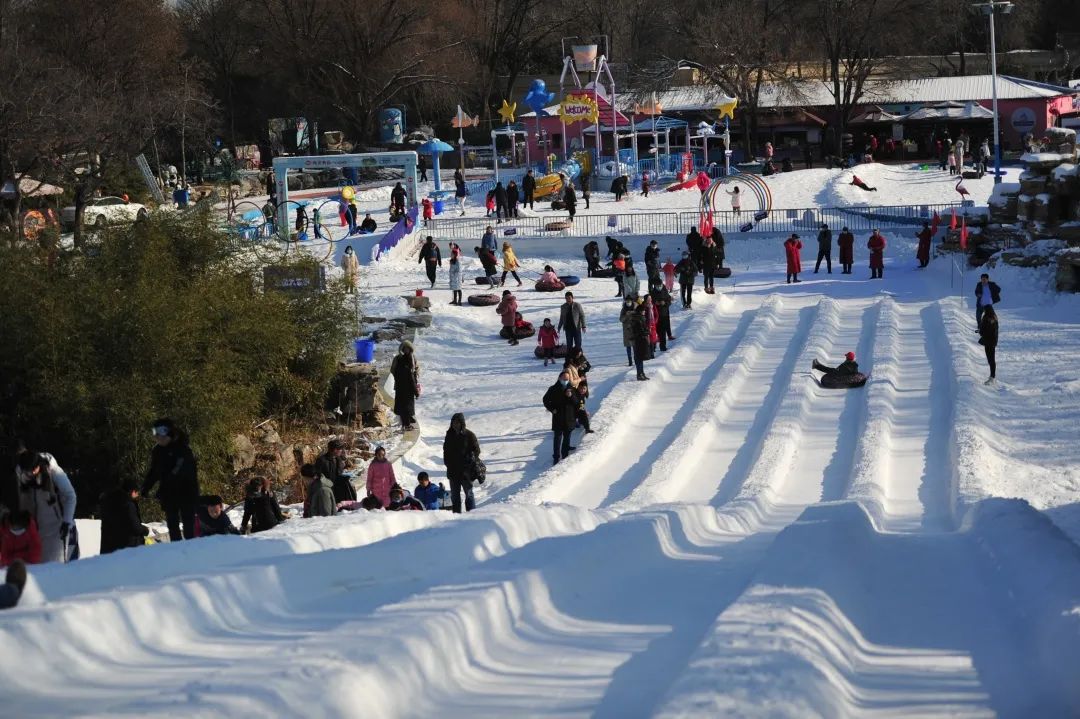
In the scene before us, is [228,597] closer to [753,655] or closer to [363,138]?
[753,655]

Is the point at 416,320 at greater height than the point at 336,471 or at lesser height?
greater

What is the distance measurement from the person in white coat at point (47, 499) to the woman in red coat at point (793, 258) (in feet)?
66.9

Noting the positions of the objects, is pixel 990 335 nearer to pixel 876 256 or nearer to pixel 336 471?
pixel 336 471

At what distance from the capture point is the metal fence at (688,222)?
34.6 meters

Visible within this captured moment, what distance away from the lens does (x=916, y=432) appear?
17406 millimetres

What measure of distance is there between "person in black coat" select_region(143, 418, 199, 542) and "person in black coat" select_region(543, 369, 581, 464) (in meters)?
6.37

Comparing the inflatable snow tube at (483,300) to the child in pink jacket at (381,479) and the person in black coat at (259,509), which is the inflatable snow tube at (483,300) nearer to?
the child in pink jacket at (381,479)

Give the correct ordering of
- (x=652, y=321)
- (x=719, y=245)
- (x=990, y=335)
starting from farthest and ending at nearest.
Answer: (x=719, y=245), (x=652, y=321), (x=990, y=335)

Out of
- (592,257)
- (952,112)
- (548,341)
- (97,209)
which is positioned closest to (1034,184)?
→ (592,257)

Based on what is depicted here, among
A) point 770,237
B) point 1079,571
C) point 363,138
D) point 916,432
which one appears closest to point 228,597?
point 1079,571

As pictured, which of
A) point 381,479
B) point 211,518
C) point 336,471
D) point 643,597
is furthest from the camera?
point 381,479

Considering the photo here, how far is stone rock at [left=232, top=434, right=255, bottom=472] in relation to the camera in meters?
17.5

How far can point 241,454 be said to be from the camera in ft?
57.7

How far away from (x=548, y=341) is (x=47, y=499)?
42.5 feet
